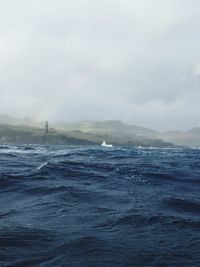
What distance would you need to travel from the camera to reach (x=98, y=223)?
17.0 meters

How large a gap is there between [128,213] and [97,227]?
2811 mm

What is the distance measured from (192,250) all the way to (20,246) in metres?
5.85

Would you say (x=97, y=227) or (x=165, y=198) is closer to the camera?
(x=97, y=227)

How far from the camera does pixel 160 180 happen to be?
31844 millimetres

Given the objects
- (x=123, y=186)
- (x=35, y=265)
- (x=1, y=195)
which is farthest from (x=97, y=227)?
(x=123, y=186)

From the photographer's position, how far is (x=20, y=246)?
13820 millimetres


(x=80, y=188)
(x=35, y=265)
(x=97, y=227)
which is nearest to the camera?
(x=35, y=265)

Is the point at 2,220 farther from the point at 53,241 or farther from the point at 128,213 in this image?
the point at 128,213

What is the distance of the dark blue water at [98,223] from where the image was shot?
42.5 feet

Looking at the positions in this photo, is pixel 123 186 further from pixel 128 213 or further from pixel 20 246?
pixel 20 246

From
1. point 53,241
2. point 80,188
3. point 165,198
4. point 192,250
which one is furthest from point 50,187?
point 192,250

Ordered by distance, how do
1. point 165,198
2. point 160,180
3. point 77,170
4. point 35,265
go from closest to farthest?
1. point 35,265
2. point 165,198
3. point 160,180
4. point 77,170

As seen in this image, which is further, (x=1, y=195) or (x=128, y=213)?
(x=1, y=195)

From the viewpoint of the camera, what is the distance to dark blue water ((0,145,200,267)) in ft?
42.5
